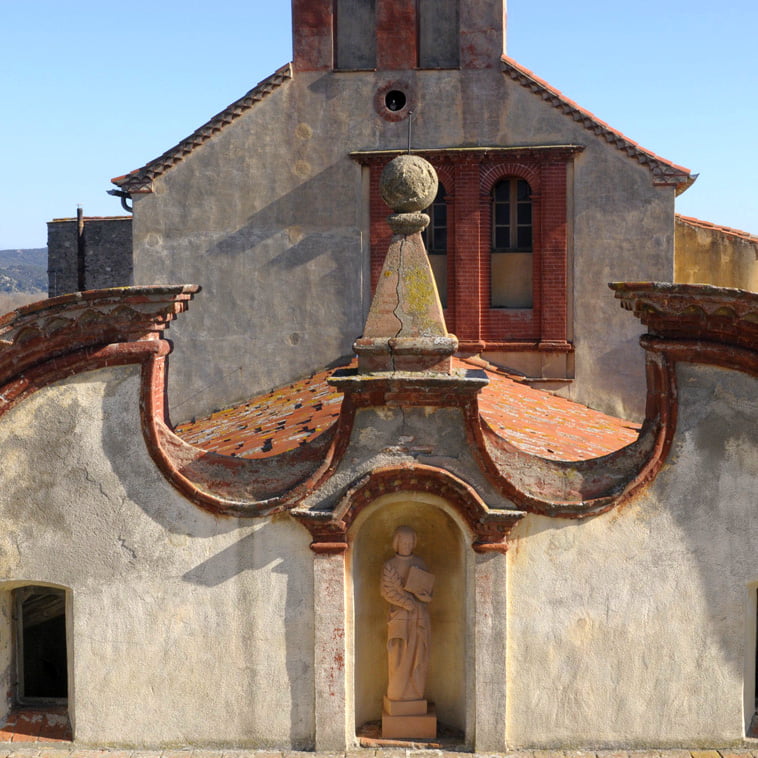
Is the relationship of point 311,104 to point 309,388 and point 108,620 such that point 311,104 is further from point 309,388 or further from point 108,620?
point 108,620

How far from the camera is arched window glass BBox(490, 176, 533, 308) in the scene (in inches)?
715

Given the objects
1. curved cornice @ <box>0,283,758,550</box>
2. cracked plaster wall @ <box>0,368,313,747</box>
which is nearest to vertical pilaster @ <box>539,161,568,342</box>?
curved cornice @ <box>0,283,758,550</box>

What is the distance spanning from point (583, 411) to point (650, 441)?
7.30m

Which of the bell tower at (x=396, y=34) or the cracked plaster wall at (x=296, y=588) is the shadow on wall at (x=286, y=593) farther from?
the bell tower at (x=396, y=34)

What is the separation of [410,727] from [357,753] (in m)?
0.54

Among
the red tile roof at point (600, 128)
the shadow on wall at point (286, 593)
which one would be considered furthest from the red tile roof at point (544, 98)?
the shadow on wall at point (286, 593)

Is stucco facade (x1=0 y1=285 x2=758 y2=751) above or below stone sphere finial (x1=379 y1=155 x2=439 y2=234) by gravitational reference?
below

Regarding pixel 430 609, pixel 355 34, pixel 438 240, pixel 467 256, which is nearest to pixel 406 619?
pixel 430 609

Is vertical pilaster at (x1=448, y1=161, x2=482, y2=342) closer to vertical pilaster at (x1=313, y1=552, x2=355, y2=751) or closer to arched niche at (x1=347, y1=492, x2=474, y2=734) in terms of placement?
arched niche at (x1=347, y1=492, x2=474, y2=734)

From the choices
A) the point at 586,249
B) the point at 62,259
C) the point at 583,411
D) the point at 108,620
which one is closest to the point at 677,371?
the point at 108,620

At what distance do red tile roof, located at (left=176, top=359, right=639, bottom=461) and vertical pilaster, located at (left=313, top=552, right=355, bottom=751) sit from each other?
1.75 metres

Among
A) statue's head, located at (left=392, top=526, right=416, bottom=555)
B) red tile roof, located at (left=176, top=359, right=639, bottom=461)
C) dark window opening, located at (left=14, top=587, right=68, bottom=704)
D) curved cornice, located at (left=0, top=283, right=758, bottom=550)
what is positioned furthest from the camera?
red tile roof, located at (left=176, top=359, right=639, bottom=461)

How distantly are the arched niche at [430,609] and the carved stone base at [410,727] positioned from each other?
259 millimetres

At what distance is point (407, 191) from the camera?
9.93 metres
